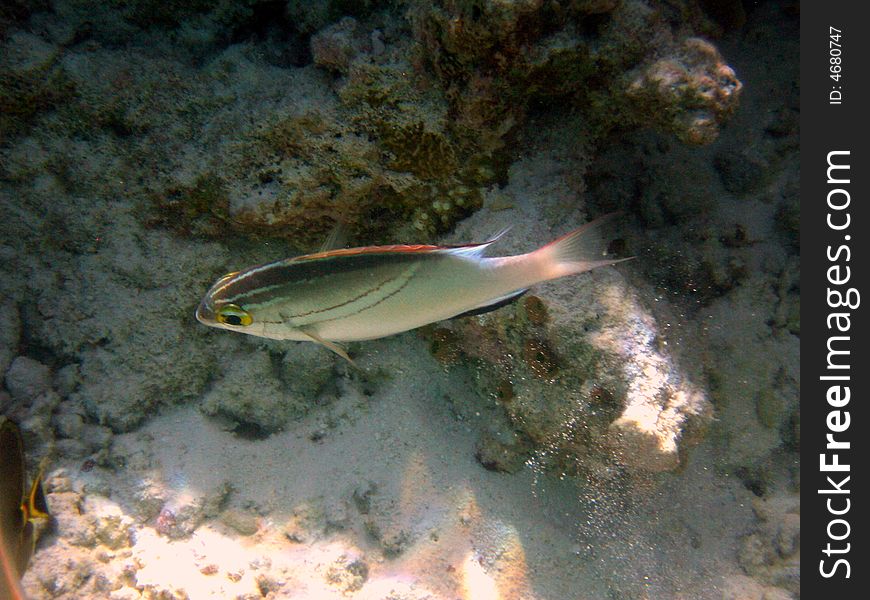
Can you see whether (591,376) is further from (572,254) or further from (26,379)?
(26,379)

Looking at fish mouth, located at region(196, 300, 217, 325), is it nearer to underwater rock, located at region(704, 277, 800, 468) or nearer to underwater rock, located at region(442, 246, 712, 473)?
underwater rock, located at region(442, 246, 712, 473)

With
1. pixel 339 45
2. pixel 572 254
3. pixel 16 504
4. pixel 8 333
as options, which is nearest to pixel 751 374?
pixel 572 254

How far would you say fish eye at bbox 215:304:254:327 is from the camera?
203cm

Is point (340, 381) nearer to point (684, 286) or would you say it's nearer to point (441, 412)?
point (441, 412)

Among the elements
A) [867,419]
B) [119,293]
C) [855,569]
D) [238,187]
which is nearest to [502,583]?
[855,569]

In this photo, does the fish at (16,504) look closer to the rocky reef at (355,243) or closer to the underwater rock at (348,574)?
the rocky reef at (355,243)

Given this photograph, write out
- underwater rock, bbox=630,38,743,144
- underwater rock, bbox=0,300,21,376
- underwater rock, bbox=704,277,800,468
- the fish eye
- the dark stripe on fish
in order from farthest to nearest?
underwater rock, bbox=704,277,800,468, underwater rock, bbox=0,300,21,376, underwater rock, bbox=630,38,743,144, the fish eye, the dark stripe on fish

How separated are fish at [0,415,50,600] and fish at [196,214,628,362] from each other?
5.26ft

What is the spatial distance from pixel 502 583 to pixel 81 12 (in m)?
4.95

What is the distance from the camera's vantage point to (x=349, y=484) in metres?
3.46

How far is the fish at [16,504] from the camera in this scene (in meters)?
2.46

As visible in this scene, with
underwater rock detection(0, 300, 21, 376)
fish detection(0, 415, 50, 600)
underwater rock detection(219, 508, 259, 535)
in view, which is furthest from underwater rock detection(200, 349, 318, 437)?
underwater rock detection(0, 300, 21, 376)

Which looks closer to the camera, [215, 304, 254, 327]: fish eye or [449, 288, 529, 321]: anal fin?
[449, 288, 529, 321]: anal fin

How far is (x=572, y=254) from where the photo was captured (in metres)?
1.83
